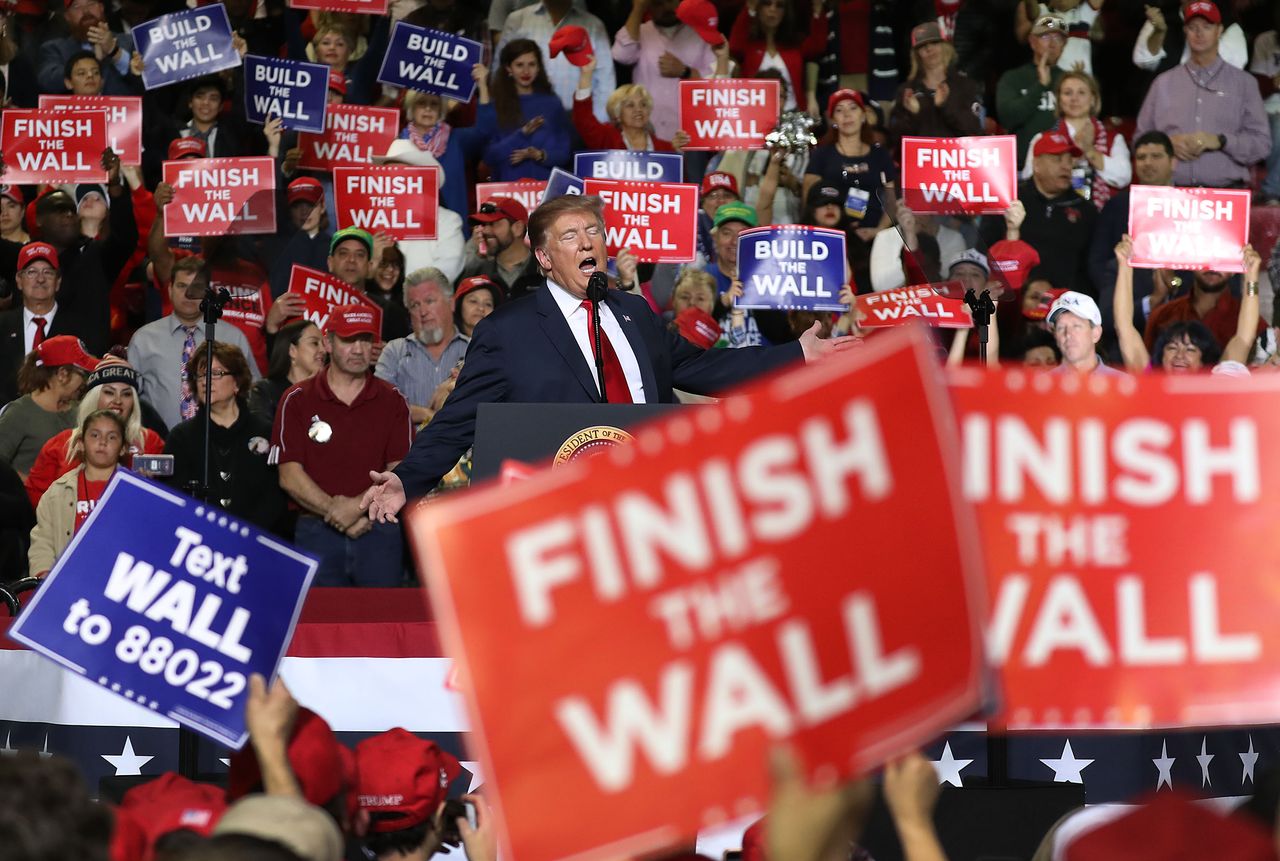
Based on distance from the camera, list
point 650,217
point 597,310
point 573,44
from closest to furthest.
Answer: point 597,310, point 650,217, point 573,44

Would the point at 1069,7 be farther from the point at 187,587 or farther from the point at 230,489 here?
the point at 187,587

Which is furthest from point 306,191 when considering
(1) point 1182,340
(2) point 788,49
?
(1) point 1182,340

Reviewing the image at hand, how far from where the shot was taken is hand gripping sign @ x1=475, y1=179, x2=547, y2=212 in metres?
10.9

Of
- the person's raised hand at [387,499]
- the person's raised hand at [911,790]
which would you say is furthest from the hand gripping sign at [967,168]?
the person's raised hand at [911,790]

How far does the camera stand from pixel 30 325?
10.4 m

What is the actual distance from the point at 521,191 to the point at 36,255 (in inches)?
105

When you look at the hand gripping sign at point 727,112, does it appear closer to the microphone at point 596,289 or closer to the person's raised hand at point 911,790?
the microphone at point 596,289

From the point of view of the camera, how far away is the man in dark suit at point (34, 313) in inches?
406

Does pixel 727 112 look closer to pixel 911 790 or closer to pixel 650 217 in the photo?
pixel 650 217

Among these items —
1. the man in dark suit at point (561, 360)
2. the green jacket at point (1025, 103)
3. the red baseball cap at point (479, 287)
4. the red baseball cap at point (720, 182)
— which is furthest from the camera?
the green jacket at point (1025, 103)

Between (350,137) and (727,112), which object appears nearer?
(727,112)

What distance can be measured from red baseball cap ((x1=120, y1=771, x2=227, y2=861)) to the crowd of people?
4.35 metres

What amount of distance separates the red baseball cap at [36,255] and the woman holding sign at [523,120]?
271 cm

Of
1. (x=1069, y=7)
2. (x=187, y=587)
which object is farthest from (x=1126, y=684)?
(x=1069, y=7)
